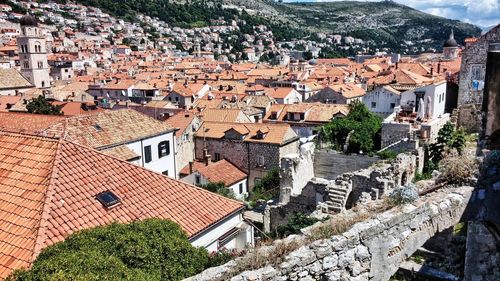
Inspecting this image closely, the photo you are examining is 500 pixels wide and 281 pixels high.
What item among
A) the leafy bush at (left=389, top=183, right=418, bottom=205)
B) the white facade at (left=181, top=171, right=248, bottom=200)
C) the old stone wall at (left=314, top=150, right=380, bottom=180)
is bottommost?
the white facade at (left=181, top=171, right=248, bottom=200)

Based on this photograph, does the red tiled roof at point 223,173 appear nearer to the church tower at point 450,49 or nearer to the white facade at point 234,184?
the white facade at point 234,184

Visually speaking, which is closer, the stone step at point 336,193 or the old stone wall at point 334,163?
the stone step at point 336,193

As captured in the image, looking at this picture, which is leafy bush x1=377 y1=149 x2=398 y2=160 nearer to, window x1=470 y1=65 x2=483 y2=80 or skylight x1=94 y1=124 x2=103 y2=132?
window x1=470 y1=65 x2=483 y2=80

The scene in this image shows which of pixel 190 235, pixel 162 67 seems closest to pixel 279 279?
pixel 190 235

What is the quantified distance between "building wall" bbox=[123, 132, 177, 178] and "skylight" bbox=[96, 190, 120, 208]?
442 inches

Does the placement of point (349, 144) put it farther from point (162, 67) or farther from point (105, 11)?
point (105, 11)

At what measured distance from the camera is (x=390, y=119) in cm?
2538

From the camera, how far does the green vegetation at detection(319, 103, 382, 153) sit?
1008 inches

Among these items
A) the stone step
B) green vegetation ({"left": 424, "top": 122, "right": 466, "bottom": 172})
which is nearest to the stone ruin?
the stone step

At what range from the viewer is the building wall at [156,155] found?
2226 cm

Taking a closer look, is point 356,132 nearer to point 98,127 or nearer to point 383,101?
point 383,101

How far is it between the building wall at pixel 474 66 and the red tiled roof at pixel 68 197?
68.0 ft

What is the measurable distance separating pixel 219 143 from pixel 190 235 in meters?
24.2

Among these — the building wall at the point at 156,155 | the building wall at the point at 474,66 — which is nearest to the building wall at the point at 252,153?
the building wall at the point at 156,155
